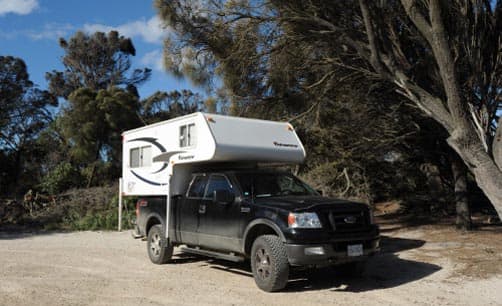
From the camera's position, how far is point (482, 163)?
31.6 ft

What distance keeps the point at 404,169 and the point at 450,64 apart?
917 cm

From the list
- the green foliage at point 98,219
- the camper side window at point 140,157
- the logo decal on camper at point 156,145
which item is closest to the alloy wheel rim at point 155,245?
the logo decal on camper at point 156,145

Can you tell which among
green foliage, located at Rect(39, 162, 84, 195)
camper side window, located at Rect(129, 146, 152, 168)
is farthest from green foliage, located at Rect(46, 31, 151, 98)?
camper side window, located at Rect(129, 146, 152, 168)

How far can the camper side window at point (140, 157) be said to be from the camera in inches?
448

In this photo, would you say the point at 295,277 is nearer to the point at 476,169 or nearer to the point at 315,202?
the point at 315,202

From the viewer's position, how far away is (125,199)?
1864 cm

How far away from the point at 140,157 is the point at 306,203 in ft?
17.1

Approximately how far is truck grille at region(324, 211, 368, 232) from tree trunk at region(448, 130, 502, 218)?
2.93 metres

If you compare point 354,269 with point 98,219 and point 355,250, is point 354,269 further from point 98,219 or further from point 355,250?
point 98,219

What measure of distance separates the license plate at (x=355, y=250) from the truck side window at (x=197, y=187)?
303 cm

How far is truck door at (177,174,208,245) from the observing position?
372 inches

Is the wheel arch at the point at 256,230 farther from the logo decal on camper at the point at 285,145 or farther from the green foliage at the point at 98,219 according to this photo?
the green foliage at the point at 98,219

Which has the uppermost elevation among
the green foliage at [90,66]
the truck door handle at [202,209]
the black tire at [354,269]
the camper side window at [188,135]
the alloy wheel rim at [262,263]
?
the green foliage at [90,66]

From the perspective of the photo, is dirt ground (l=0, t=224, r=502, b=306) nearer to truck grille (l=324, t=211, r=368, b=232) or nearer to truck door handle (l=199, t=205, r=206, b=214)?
truck grille (l=324, t=211, r=368, b=232)
